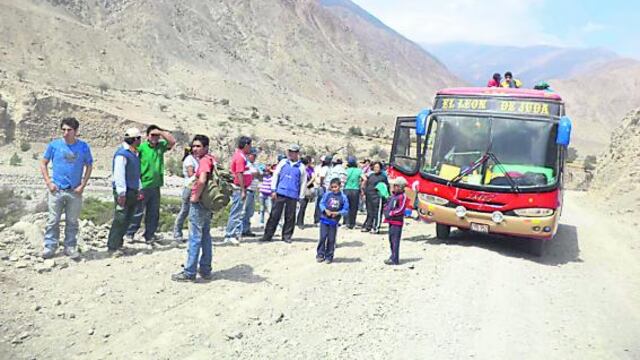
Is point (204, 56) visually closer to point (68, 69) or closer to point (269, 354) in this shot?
point (68, 69)

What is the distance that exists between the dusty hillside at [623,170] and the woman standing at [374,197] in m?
11.8

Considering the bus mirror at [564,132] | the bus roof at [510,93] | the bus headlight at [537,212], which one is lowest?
the bus headlight at [537,212]

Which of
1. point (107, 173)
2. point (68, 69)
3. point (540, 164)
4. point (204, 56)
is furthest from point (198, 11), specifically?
point (540, 164)

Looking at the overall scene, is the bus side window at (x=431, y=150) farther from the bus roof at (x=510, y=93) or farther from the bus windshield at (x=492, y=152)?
the bus roof at (x=510, y=93)

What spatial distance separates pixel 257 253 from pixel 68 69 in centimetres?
4751

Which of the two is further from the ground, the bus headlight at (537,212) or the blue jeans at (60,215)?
the bus headlight at (537,212)

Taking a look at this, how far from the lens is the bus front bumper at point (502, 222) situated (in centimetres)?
988

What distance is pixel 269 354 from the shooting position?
5.68m

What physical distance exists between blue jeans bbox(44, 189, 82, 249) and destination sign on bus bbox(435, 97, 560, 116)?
22.6 ft

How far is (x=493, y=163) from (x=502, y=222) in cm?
108

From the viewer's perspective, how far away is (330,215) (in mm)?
8930

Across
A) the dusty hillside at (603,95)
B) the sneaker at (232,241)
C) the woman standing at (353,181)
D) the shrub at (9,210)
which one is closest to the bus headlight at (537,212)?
the woman standing at (353,181)

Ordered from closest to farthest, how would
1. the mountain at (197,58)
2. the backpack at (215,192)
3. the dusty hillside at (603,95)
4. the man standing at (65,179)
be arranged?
the backpack at (215,192)
the man standing at (65,179)
the mountain at (197,58)
the dusty hillside at (603,95)

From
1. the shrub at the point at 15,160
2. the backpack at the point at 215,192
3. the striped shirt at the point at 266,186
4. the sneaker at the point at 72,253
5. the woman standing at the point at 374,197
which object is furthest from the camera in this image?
the shrub at the point at 15,160
